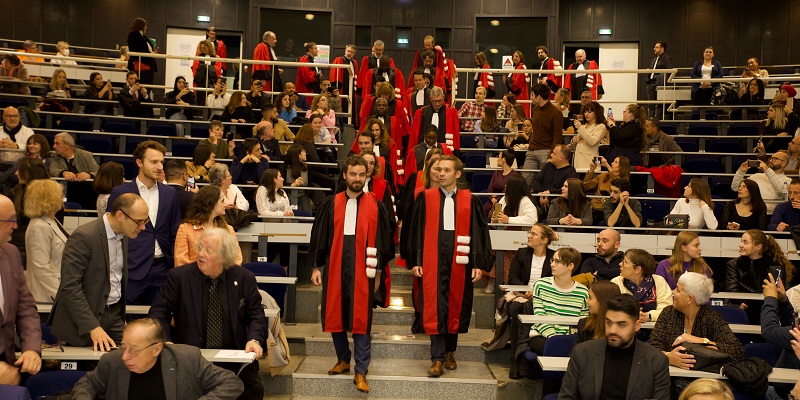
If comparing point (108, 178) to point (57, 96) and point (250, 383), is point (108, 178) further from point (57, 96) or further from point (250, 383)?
point (57, 96)

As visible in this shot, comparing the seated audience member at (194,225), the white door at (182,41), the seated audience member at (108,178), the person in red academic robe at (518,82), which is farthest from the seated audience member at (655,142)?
the white door at (182,41)

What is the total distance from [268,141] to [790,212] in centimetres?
544

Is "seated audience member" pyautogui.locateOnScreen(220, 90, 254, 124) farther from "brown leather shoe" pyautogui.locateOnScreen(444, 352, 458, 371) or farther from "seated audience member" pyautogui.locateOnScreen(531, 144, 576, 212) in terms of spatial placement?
"brown leather shoe" pyautogui.locateOnScreen(444, 352, 458, 371)

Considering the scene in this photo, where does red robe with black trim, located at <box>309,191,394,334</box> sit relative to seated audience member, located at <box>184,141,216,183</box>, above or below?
below

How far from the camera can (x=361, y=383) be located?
6.18 m

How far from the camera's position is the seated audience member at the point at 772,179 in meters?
9.79

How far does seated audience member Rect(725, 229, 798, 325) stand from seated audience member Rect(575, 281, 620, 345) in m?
2.21

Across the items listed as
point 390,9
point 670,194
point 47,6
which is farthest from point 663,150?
point 47,6

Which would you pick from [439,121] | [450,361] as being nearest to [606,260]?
[450,361]

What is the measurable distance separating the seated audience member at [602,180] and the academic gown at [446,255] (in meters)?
2.80

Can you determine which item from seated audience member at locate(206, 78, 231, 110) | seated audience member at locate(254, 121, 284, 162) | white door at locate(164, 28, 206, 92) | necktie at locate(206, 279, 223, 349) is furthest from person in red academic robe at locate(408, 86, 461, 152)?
white door at locate(164, 28, 206, 92)

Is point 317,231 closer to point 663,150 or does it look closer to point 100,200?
point 100,200

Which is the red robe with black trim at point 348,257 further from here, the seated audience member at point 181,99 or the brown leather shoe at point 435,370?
the seated audience member at point 181,99

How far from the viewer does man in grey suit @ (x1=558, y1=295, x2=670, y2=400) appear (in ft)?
16.1
